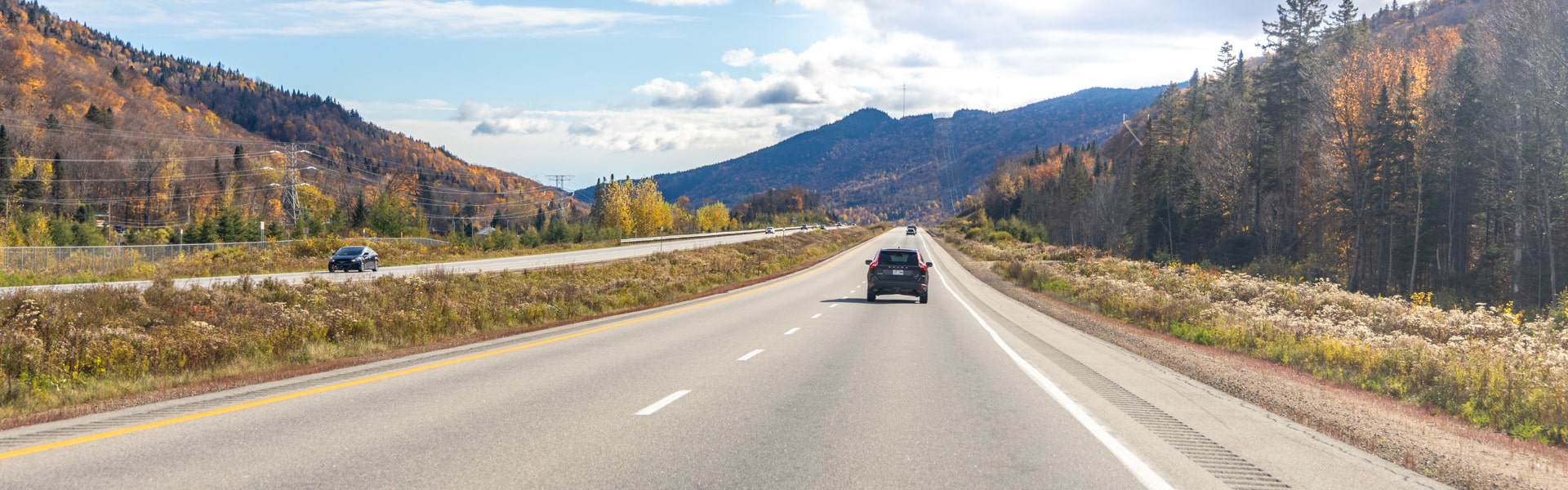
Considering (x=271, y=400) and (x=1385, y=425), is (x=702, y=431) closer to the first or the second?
(x=271, y=400)

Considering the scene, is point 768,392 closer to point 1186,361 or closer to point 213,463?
point 213,463

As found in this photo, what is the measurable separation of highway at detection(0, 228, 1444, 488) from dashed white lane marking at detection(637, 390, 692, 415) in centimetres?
2

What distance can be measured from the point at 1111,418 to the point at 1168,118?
333 feet

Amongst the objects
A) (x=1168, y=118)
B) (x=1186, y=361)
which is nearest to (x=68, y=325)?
(x=1186, y=361)

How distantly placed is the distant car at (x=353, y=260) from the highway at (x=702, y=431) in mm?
34247

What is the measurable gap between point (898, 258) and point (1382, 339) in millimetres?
14946

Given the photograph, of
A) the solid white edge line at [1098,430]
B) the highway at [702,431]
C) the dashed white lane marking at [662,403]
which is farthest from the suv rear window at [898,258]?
the dashed white lane marking at [662,403]

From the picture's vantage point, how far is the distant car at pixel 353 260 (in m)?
43.4

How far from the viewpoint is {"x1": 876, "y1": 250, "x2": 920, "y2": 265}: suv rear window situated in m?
28.5

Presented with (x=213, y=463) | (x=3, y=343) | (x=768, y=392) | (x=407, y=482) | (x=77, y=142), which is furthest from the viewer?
(x=77, y=142)

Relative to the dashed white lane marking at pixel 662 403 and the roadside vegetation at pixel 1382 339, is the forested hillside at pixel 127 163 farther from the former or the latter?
the dashed white lane marking at pixel 662 403

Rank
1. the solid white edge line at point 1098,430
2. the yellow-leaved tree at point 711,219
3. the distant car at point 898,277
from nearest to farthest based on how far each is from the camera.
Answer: the solid white edge line at point 1098,430 → the distant car at point 898,277 → the yellow-leaved tree at point 711,219

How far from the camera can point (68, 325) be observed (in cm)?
1416

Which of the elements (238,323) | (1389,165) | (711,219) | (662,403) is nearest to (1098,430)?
(662,403)
